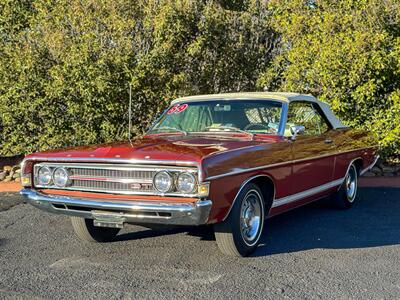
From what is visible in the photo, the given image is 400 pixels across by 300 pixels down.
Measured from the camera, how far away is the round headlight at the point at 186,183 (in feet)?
13.7

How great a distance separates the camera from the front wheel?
14.9ft

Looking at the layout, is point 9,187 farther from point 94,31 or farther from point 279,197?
point 279,197

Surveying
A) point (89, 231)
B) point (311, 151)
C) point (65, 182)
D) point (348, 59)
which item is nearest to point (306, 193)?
point (311, 151)

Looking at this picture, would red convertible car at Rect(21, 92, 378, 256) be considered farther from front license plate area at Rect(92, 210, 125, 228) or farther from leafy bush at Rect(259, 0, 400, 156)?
leafy bush at Rect(259, 0, 400, 156)

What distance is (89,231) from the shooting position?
5.31m

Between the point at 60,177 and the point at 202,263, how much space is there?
1619mm

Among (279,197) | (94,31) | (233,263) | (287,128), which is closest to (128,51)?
(94,31)

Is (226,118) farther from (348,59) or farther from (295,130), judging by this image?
(348,59)

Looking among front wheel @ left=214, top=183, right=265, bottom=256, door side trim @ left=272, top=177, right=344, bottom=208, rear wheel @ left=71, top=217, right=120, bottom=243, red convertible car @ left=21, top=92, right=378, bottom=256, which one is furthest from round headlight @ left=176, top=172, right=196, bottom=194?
rear wheel @ left=71, top=217, right=120, bottom=243

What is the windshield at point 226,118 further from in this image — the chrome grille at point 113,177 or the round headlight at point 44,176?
the round headlight at point 44,176

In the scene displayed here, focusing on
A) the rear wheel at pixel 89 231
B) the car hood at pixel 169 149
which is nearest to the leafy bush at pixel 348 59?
the car hood at pixel 169 149

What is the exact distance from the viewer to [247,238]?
479cm

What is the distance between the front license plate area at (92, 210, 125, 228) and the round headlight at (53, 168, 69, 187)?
512mm

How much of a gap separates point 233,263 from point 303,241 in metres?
1.13
